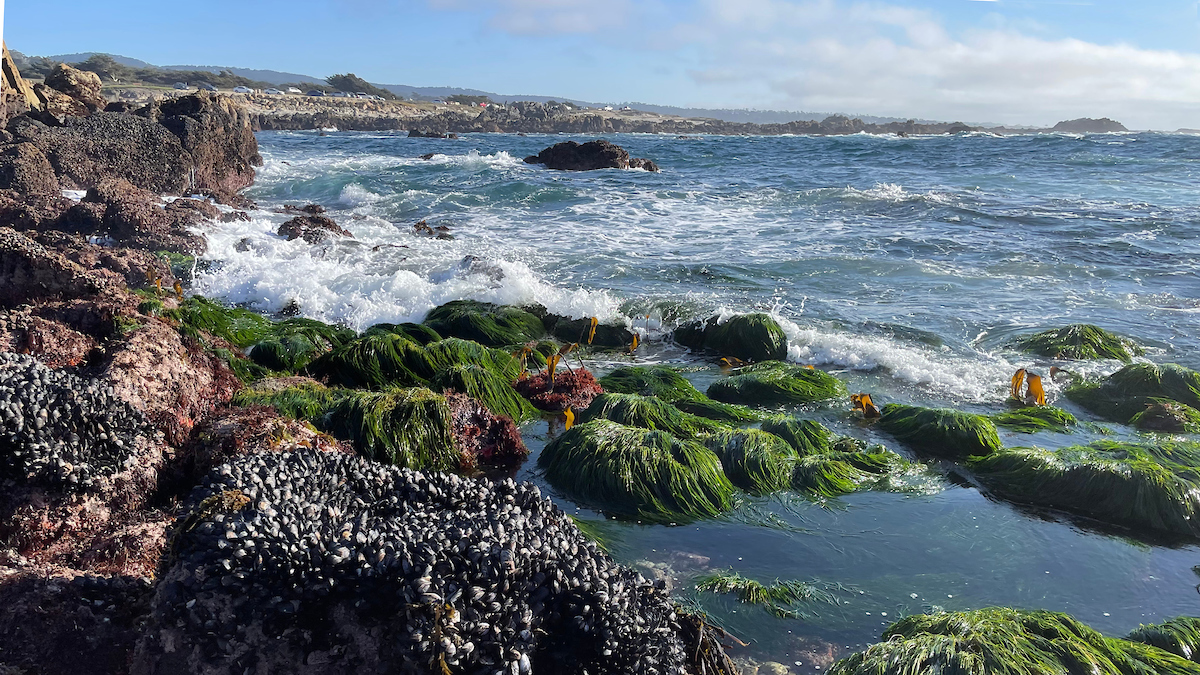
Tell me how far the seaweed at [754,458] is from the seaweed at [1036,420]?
191 cm

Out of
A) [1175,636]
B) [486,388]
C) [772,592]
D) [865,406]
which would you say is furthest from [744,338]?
[1175,636]

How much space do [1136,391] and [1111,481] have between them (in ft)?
7.63

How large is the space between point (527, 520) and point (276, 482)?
80 centimetres

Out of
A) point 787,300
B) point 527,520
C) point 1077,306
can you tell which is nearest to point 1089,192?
point 1077,306

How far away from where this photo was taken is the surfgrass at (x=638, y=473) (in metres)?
3.94

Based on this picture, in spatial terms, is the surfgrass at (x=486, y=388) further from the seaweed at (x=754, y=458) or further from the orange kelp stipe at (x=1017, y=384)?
the orange kelp stipe at (x=1017, y=384)

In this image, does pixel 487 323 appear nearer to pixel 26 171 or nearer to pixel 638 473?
pixel 638 473

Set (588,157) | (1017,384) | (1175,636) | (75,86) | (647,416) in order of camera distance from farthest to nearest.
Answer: (588,157) → (75,86) → (1017,384) → (647,416) → (1175,636)

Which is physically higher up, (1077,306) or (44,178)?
(44,178)

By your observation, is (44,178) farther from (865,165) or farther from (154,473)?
(865,165)

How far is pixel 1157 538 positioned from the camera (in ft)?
12.3

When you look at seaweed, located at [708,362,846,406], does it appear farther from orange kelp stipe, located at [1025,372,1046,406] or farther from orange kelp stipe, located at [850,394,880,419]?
orange kelp stipe, located at [1025,372,1046,406]

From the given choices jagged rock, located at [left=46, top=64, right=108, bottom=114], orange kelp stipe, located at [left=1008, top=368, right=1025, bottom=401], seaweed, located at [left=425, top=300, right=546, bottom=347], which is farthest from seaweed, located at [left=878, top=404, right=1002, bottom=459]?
jagged rock, located at [left=46, top=64, right=108, bottom=114]

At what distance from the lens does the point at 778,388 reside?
5.90 metres
